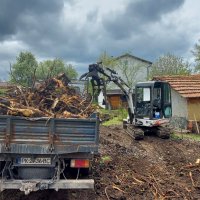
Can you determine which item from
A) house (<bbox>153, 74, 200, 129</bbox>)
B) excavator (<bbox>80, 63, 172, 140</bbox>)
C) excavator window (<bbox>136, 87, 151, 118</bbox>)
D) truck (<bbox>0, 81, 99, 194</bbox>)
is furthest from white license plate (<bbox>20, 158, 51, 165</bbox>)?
house (<bbox>153, 74, 200, 129</bbox>)

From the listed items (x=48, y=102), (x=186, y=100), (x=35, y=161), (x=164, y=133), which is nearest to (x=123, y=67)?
(x=186, y=100)

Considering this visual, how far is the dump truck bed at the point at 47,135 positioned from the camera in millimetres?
6121

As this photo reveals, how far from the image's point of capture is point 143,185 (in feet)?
26.7

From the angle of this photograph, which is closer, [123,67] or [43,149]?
[43,149]

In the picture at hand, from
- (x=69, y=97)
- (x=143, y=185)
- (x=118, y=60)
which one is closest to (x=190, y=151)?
(x=143, y=185)

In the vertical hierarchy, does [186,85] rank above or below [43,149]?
above

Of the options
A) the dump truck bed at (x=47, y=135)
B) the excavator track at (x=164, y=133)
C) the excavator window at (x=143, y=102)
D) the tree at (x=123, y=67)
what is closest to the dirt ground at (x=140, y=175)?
the dump truck bed at (x=47, y=135)

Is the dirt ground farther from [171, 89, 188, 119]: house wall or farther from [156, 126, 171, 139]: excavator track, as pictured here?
[171, 89, 188, 119]: house wall

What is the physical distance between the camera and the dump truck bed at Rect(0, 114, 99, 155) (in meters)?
6.12

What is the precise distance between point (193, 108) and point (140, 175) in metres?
13.5

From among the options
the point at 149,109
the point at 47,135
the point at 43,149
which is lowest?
the point at 43,149

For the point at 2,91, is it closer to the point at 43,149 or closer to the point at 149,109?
the point at 43,149

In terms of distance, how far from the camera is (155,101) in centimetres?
1570

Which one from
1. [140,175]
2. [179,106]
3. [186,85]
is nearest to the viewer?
[140,175]
